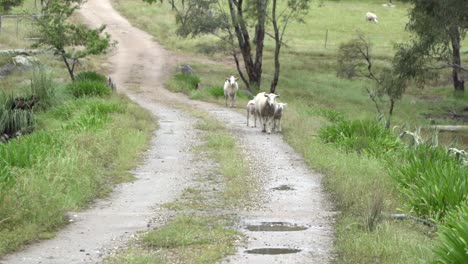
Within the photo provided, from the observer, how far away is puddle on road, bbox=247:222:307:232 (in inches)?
424

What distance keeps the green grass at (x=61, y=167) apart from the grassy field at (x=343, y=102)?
3.97 m

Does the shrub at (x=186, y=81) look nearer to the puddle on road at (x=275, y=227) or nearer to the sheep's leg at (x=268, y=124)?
the sheep's leg at (x=268, y=124)

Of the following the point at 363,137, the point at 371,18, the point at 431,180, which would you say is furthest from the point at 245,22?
the point at 371,18

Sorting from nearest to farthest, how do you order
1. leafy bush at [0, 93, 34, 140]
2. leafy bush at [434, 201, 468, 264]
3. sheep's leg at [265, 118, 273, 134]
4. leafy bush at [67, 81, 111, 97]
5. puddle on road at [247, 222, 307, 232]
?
1. leafy bush at [434, 201, 468, 264]
2. puddle on road at [247, 222, 307, 232]
3. leafy bush at [0, 93, 34, 140]
4. sheep's leg at [265, 118, 273, 134]
5. leafy bush at [67, 81, 111, 97]

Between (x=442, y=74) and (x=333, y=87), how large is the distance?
30.1 ft

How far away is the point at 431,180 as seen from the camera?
1148 centimetres

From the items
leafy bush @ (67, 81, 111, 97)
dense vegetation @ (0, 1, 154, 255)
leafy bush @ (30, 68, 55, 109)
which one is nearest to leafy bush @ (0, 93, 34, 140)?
dense vegetation @ (0, 1, 154, 255)

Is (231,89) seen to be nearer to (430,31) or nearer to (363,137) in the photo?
(430,31)

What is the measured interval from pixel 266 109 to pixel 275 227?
1130 centimetres

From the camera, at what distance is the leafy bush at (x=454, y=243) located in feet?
24.0

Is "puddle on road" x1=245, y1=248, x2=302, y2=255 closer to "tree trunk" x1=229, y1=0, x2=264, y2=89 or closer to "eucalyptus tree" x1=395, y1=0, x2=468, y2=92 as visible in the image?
"eucalyptus tree" x1=395, y1=0, x2=468, y2=92

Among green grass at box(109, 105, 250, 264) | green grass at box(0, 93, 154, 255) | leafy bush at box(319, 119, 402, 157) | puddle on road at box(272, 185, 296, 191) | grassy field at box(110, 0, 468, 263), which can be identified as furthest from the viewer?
leafy bush at box(319, 119, 402, 157)

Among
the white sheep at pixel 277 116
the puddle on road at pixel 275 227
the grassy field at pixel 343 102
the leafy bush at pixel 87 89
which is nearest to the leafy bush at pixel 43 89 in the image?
the leafy bush at pixel 87 89

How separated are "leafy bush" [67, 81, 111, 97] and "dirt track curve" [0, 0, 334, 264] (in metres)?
3.13
